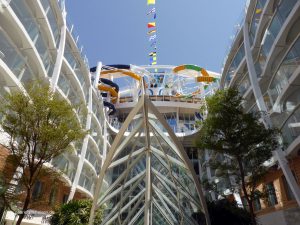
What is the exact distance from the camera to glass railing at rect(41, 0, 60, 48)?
71.4 feet

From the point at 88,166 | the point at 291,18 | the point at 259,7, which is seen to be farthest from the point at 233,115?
the point at 88,166

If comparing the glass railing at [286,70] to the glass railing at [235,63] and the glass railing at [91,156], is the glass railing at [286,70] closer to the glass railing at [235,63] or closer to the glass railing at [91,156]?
the glass railing at [235,63]

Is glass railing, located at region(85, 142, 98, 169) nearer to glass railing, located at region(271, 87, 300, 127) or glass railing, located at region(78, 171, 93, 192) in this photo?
glass railing, located at region(78, 171, 93, 192)

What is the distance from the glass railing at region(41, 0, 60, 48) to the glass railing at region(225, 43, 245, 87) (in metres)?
18.3

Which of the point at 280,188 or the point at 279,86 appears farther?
the point at 280,188

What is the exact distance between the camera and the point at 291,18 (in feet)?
55.5

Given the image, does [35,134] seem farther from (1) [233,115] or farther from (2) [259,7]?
(2) [259,7]

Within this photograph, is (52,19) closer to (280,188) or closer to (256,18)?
(256,18)

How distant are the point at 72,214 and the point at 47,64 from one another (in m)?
12.4

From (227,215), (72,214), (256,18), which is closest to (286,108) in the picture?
(227,215)

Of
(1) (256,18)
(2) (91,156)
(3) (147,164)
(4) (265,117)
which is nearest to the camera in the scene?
(3) (147,164)

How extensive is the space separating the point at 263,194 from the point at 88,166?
2214cm

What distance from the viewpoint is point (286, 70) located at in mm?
17016

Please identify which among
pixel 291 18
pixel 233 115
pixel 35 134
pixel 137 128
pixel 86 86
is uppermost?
pixel 86 86
